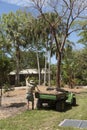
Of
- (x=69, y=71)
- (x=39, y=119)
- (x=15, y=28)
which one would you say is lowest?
(x=39, y=119)

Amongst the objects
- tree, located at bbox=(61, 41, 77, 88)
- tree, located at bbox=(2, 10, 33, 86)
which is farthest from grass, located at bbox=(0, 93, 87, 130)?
tree, located at bbox=(2, 10, 33, 86)

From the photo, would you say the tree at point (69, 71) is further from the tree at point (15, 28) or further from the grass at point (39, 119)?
the grass at point (39, 119)

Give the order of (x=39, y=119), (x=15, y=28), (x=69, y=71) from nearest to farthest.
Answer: (x=39, y=119) < (x=69, y=71) < (x=15, y=28)

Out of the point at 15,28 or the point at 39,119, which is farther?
the point at 15,28

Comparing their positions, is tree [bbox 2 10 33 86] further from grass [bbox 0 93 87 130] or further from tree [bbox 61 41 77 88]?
grass [bbox 0 93 87 130]

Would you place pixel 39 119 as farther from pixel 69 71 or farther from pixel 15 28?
pixel 15 28

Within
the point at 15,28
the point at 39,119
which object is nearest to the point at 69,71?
the point at 15,28

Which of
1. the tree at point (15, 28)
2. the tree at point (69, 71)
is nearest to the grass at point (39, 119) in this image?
the tree at point (69, 71)

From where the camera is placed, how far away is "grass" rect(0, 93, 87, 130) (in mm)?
9539

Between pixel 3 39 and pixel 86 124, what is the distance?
32806 millimetres

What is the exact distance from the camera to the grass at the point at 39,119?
9539 mm

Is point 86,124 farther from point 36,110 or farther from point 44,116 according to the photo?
point 36,110

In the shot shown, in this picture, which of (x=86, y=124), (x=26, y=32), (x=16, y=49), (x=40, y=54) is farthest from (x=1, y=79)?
(x=40, y=54)

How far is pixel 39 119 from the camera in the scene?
1089 centimetres
